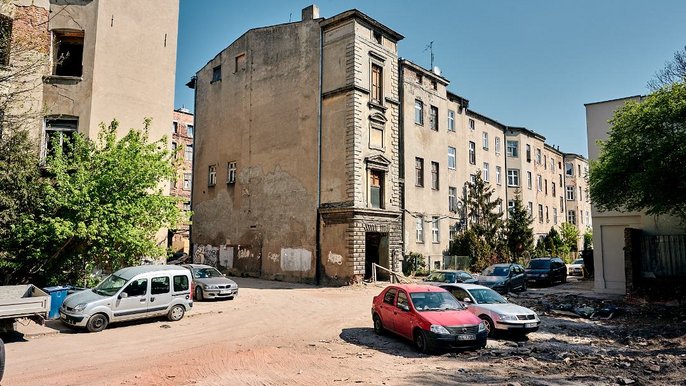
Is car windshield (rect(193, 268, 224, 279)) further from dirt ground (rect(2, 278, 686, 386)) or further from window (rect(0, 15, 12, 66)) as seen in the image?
window (rect(0, 15, 12, 66))

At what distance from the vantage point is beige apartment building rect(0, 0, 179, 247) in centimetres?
1670

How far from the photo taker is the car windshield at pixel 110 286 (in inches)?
529

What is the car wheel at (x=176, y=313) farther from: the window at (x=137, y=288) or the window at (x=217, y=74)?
the window at (x=217, y=74)

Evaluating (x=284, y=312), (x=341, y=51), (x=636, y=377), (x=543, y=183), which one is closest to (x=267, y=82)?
(x=341, y=51)

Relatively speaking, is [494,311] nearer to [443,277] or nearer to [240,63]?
[443,277]

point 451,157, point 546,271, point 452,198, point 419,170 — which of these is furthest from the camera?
point 451,157

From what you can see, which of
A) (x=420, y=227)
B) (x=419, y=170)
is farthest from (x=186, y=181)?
(x=420, y=227)

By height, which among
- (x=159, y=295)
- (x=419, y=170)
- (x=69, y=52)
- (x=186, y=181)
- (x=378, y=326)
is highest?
(x=69, y=52)

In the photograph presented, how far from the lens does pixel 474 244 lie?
33.6 metres

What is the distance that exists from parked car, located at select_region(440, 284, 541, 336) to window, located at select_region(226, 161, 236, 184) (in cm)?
2108

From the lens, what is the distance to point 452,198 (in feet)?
118

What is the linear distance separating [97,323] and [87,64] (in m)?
10.4

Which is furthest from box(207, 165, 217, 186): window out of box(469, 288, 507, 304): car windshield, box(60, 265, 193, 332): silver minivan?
box(469, 288, 507, 304): car windshield

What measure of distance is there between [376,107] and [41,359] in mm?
21287
